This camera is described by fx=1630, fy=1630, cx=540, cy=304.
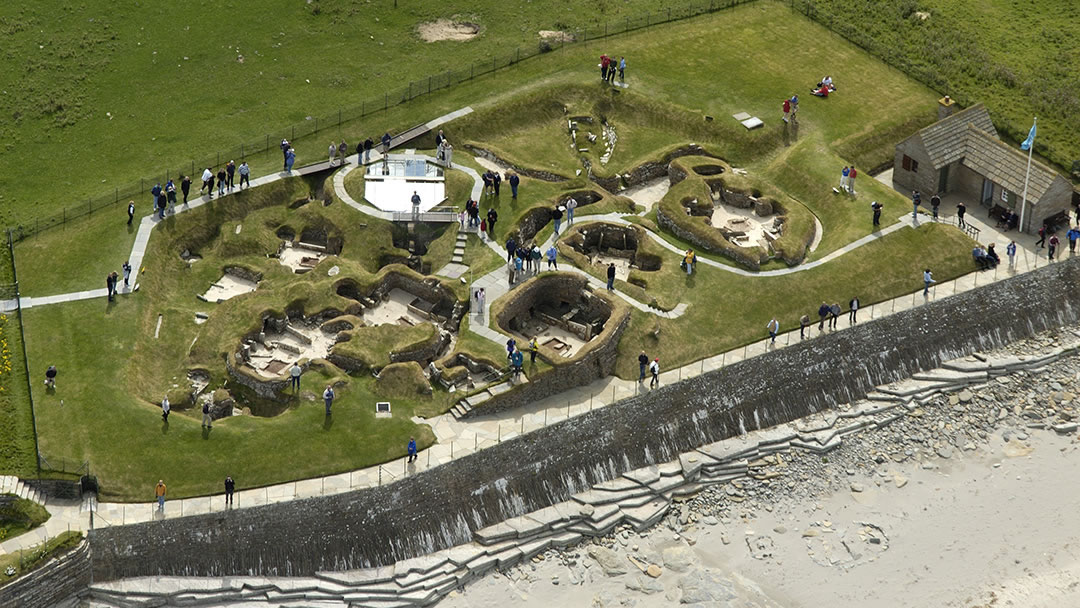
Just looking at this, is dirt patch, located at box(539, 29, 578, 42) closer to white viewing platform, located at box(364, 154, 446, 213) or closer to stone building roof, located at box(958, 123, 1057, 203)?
white viewing platform, located at box(364, 154, 446, 213)

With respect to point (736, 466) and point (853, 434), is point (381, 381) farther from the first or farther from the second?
point (853, 434)

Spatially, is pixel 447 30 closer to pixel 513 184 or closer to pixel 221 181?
pixel 513 184

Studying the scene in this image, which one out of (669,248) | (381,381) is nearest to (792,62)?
(669,248)

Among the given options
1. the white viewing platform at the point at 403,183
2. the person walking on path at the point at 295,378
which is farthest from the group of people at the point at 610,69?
the person walking on path at the point at 295,378

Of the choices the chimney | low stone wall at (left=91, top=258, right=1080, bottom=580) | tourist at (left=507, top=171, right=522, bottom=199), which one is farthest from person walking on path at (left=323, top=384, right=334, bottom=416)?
the chimney

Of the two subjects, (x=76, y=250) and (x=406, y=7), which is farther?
(x=406, y=7)

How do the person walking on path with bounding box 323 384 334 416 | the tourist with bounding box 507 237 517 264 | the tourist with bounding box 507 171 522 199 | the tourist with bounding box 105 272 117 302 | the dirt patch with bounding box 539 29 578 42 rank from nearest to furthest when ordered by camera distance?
the person walking on path with bounding box 323 384 334 416 < the tourist with bounding box 105 272 117 302 < the tourist with bounding box 507 237 517 264 < the tourist with bounding box 507 171 522 199 < the dirt patch with bounding box 539 29 578 42

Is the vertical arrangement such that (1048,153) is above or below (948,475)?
above

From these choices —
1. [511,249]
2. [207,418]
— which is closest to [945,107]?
[511,249]
